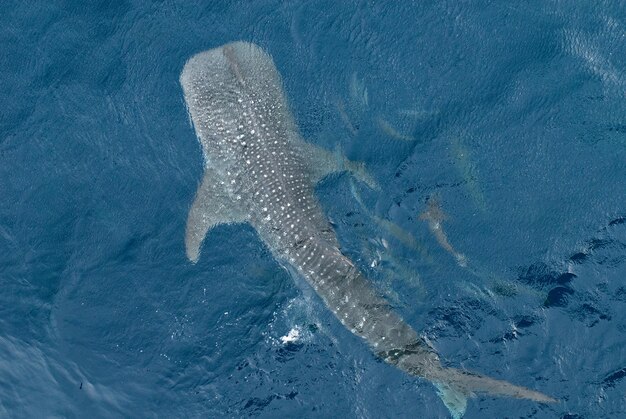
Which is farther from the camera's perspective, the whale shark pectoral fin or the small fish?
the whale shark pectoral fin

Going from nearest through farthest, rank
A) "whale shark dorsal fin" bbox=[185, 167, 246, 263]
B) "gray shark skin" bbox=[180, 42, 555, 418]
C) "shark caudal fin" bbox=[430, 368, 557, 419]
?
1. "shark caudal fin" bbox=[430, 368, 557, 419]
2. "gray shark skin" bbox=[180, 42, 555, 418]
3. "whale shark dorsal fin" bbox=[185, 167, 246, 263]

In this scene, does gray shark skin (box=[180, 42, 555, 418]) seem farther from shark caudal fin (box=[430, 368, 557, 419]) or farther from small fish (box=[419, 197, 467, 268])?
small fish (box=[419, 197, 467, 268])

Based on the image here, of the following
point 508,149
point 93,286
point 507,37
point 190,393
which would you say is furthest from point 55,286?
point 507,37

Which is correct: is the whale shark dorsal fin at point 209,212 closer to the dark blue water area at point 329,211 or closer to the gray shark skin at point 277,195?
the gray shark skin at point 277,195

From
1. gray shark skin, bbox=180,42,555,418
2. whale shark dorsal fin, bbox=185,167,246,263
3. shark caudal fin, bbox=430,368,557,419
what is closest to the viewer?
shark caudal fin, bbox=430,368,557,419

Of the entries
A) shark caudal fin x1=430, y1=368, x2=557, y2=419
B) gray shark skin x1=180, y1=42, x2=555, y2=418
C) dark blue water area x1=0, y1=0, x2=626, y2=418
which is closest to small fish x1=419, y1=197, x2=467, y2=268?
dark blue water area x1=0, y1=0, x2=626, y2=418

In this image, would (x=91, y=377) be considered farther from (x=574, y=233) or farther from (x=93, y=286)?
(x=574, y=233)
